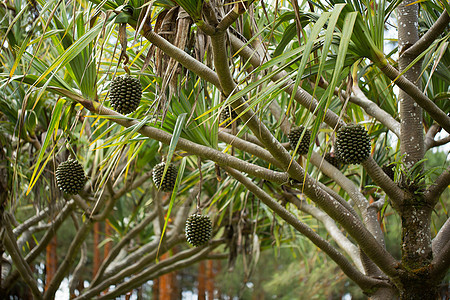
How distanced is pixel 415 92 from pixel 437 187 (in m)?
0.53

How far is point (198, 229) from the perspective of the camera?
195 cm

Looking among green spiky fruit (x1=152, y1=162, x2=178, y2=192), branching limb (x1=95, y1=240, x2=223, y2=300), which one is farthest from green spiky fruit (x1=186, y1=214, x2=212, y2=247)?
branching limb (x1=95, y1=240, x2=223, y2=300)

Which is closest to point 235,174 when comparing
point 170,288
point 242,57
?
point 242,57

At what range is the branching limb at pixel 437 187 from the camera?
5.44 ft

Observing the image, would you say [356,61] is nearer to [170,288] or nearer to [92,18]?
[92,18]

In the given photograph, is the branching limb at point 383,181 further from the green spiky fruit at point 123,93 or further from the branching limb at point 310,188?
the green spiky fruit at point 123,93

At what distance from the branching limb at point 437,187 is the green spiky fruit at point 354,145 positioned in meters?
0.40

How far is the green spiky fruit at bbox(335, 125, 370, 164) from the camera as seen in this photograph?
1472 millimetres

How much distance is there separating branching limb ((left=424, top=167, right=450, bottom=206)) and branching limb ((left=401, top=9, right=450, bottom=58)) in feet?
1.55

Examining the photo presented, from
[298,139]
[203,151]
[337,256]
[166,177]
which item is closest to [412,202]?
[337,256]

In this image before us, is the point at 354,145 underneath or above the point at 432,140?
underneath

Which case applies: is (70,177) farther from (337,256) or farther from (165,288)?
(165,288)

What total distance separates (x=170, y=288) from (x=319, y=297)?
92.6 inches

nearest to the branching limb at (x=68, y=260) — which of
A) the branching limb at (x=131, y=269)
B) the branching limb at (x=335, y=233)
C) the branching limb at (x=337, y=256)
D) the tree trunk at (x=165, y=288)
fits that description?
the branching limb at (x=131, y=269)
